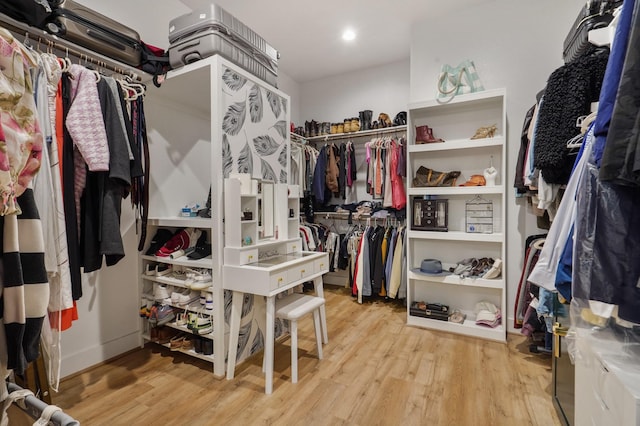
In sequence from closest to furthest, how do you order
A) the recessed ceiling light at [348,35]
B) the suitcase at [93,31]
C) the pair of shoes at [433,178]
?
the suitcase at [93,31] < the pair of shoes at [433,178] < the recessed ceiling light at [348,35]

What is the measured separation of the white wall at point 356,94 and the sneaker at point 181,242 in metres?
2.69

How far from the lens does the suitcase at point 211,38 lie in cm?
190

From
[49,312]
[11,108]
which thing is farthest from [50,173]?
[11,108]

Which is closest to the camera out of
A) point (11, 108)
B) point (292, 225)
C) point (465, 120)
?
point (11, 108)

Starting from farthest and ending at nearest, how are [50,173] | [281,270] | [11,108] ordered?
[281,270] < [50,173] < [11,108]

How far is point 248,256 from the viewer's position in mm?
1934

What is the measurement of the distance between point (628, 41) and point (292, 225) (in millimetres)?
2028

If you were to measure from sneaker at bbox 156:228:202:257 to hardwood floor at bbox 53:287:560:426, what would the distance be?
77cm

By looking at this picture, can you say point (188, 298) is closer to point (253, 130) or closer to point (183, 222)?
point (183, 222)

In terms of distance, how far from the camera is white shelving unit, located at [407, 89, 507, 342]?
8.38 feet

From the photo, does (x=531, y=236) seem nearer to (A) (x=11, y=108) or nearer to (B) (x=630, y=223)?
(B) (x=630, y=223)

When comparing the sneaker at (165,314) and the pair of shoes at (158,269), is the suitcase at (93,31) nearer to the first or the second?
the pair of shoes at (158,269)

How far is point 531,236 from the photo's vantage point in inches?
98.0

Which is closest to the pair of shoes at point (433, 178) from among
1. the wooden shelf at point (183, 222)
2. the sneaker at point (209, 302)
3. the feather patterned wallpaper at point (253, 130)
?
the feather patterned wallpaper at point (253, 130)
